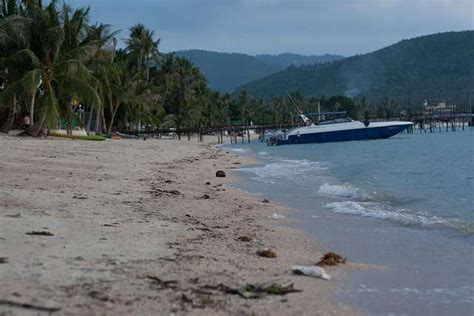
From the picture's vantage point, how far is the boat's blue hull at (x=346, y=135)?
70312mm

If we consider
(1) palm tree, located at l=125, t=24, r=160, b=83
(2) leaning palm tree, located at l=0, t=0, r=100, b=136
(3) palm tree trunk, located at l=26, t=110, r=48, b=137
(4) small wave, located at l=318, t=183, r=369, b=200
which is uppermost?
(1) palm tree, located at l=125, t=24, r=160, b=83

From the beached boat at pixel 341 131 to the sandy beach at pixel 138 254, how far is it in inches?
2285

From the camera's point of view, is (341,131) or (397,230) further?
(341,131)

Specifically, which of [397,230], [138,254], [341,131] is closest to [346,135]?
[341,131]

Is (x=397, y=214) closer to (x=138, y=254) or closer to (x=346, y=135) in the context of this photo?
(x=138, y=254)

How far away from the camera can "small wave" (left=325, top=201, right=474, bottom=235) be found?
35.7 feet

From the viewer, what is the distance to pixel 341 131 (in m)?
70.1

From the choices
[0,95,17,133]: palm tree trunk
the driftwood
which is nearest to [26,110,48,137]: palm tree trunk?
[0,95,17,133]: palm tree trunk

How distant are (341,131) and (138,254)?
214ft

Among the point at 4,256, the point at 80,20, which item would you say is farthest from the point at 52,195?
the point at 80,20

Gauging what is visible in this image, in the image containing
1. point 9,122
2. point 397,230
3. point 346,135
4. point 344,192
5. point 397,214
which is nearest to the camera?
point 397,230

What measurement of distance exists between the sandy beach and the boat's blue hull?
58106mm

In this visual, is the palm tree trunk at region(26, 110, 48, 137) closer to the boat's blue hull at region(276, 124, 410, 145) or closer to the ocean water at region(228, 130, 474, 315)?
the ocean water at region(228, 130, 474, 315)

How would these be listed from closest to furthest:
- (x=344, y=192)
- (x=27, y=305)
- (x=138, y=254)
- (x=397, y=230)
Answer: (x=27, y=305) < (x=138, y=254) < (x=397, y=230) < (x=344, y=192)
